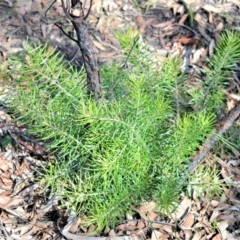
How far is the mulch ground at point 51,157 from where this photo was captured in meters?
2.12

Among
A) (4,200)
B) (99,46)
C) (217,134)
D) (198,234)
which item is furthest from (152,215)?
(99,46)

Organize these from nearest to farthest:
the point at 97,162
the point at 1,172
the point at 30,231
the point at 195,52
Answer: the point at 97,162, the point at 30,231, the point at 1,172, the point at 195,52

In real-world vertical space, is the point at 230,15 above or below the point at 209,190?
above

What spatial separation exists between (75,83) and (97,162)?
0.98 feet

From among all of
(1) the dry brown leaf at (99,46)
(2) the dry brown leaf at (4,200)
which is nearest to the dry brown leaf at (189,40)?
(1) the dry brown leaf at (99,46)

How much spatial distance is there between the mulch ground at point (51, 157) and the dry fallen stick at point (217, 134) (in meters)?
0.16

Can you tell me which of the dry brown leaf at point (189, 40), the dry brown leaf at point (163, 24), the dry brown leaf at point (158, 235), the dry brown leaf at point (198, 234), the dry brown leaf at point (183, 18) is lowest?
the dry brown leaf at point (198, 234)

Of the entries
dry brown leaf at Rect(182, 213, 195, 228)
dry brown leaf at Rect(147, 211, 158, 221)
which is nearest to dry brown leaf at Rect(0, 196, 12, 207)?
dry brown leaf at Rect(147, 211, 158, 221)

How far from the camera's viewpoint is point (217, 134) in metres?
2.02

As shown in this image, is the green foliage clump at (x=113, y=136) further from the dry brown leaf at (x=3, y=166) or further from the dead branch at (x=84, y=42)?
the dry brown leaf at (x=3, y=166)

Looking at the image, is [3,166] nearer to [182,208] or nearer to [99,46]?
[182,208]

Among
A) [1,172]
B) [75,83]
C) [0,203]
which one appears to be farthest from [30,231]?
[75,83]

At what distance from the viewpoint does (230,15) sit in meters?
2.98

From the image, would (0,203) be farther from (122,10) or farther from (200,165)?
(122,10)
